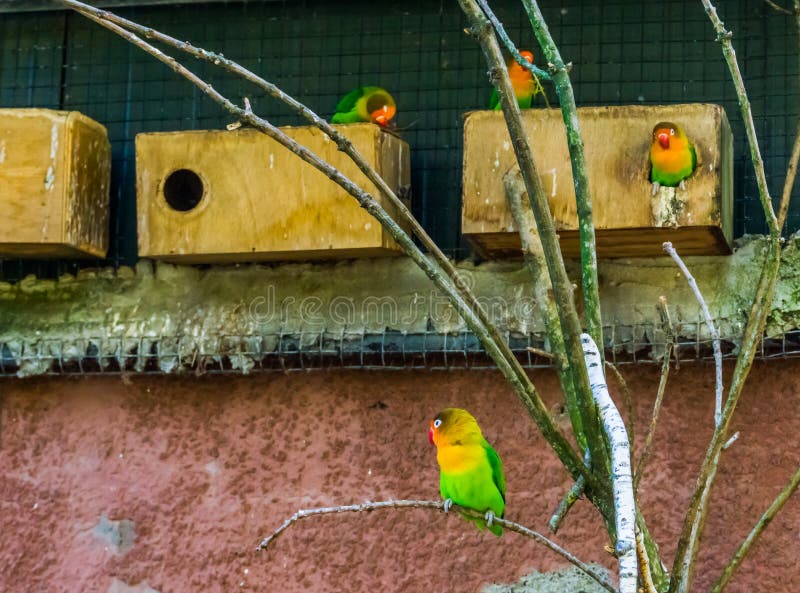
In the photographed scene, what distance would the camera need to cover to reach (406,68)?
Result: 314 centimetres

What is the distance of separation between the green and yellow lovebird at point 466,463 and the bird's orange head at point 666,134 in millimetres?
641

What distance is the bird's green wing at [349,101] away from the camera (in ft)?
9.97

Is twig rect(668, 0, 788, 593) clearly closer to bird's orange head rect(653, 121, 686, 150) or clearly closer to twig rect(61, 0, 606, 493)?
twig rect(61, 0, 606, 493)

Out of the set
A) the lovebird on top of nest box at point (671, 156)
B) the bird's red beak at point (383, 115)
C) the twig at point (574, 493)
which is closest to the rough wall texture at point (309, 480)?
the lovebird on top of nest box at point (671, 156)

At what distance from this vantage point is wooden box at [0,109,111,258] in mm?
2816

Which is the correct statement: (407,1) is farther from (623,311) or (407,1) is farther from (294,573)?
(294,573)

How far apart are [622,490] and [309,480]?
4.87ft

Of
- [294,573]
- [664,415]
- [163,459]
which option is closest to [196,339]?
[163,459]

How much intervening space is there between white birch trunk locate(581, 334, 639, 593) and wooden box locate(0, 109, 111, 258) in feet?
5.06

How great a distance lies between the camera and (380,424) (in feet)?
9.49

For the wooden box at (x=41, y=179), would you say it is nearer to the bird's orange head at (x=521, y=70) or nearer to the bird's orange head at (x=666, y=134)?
the bird's orange head at (x=521, y=70)

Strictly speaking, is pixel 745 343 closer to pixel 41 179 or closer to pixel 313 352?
pixel 313 352

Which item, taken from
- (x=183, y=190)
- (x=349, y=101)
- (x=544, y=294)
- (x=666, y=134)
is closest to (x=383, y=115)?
(x=349, y=101)

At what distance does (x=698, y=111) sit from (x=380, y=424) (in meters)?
0.92
